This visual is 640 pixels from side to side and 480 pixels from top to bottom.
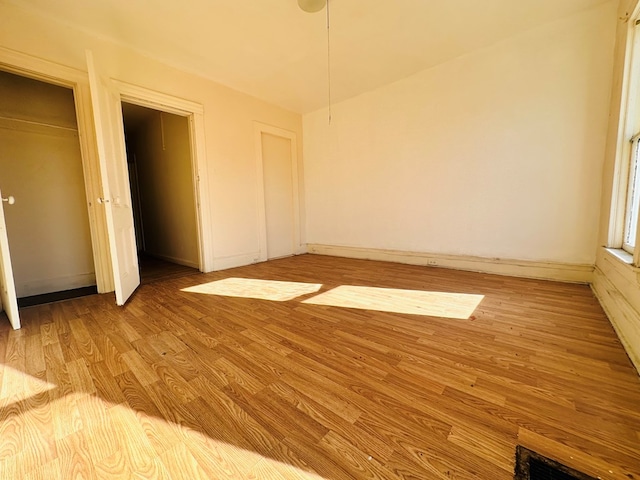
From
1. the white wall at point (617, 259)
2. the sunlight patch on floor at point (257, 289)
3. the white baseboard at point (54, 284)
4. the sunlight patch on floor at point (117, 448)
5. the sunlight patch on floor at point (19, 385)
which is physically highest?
the white wall at point (617, 259)

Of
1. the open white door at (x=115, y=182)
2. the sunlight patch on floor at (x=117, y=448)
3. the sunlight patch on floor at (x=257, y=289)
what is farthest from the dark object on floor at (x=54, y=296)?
the sunlight patch on floor at (x=117, y=448)

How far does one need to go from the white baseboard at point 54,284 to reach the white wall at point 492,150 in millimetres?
3765

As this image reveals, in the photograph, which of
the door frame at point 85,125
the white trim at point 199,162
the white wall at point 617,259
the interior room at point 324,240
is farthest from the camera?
the white trim at point 199,162

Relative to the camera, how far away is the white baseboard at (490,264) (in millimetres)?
2641

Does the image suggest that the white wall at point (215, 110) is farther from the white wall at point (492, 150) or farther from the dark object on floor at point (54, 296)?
the white wall at point (492, 150)

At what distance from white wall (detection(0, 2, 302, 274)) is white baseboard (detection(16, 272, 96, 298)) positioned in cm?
145

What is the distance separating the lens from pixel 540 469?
782 mm

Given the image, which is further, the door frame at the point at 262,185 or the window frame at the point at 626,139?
the door frame at the point at 262,185

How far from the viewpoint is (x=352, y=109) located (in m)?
4.16

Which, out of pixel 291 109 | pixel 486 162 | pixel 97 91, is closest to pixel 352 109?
pixel 291 109

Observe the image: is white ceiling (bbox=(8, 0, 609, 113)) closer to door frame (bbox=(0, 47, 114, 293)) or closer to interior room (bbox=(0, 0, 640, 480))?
interior room (bbox=(0, 0, 640, 480))

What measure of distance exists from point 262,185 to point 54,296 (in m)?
2.83

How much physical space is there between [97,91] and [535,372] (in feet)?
12.1

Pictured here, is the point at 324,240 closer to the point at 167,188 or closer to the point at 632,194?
the point at 167,188
